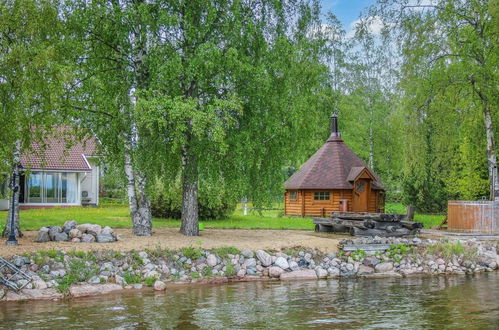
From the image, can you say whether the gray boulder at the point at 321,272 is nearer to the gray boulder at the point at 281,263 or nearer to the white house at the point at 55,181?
the gray boulder at the point at 281,263

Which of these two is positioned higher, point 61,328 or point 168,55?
point 168,55

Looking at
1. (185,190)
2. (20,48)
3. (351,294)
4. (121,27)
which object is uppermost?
(121,27)

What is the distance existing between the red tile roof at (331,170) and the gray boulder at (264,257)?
13482mm

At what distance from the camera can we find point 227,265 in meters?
14.0

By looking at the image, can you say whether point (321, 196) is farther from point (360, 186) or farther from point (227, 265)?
point (227, 265)

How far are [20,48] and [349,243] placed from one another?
35.1 ft

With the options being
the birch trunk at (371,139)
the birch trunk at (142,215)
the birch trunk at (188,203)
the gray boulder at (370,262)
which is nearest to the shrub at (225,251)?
the birch trunk at (188,203)

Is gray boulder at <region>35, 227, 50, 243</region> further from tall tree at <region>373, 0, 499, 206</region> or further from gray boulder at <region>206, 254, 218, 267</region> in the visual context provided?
tall tree at <region>373, 0, 499, 206</region>

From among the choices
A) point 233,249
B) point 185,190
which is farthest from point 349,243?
point 185,190

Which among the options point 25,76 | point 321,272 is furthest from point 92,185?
point 321,272

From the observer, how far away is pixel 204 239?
630 inches

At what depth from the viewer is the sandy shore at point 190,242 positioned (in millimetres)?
13547

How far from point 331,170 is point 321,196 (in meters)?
1.48

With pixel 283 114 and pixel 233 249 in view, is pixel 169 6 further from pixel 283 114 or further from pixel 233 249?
pixel 233 249
